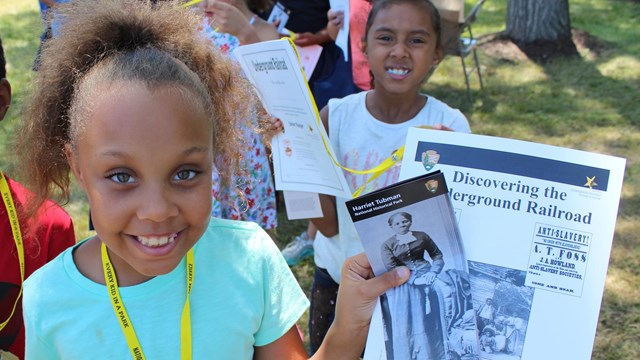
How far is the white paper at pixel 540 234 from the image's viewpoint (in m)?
1.19

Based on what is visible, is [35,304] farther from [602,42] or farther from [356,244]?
[602,42]

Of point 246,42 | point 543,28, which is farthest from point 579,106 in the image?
point 246,42

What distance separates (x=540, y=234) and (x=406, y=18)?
1.16 metres

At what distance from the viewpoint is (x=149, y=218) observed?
1166 mm

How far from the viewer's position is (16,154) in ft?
4.85

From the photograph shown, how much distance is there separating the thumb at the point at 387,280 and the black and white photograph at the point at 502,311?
0.13 m

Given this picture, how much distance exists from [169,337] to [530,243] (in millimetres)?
748

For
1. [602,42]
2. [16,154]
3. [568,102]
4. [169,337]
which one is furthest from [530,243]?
[602,42]

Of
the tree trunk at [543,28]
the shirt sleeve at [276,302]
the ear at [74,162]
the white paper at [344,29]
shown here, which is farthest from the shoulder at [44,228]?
the tree trunk at [543,28]

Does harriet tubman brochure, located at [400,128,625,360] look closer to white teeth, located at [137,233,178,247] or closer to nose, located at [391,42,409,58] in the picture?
white teeth, located at [137,233,178,247]

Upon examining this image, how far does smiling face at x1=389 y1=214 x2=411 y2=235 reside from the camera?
3.92 ft

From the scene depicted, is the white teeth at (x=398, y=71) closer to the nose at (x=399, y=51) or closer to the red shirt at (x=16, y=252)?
the nose at (x=399, y=51)

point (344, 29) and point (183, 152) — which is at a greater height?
point (344, 29)

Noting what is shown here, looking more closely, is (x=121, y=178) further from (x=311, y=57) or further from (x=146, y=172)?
(x=311, y=57)
